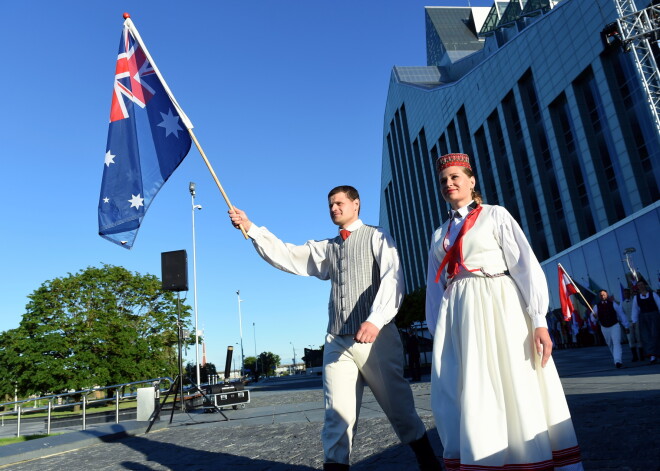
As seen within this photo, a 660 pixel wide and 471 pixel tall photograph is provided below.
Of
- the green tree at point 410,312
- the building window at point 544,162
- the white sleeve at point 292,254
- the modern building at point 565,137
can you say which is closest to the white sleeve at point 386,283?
the white sleeve at point 292,254

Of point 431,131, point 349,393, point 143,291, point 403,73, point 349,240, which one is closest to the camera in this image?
point 349,393

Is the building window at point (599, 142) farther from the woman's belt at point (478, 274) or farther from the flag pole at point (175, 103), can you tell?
the woman's belt at point (478, 274)

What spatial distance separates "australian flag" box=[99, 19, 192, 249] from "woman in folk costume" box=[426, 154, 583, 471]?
10.8 feet

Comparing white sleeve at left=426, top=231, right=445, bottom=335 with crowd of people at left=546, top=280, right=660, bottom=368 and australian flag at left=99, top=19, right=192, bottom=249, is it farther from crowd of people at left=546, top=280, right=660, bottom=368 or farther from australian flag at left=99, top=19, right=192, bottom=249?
crowd of people at left=546, top=280, right=660, bottom=368

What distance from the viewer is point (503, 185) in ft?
145

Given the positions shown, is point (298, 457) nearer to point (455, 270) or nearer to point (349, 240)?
point (349, 240)

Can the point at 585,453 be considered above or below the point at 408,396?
below

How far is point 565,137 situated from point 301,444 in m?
35.6

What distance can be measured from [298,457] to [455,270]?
2601mm

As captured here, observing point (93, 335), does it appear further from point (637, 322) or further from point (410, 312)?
point (637, 322)

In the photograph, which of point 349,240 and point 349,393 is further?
point 349,240

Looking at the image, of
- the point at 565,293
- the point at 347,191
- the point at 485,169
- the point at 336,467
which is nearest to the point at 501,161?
the point at 485,169

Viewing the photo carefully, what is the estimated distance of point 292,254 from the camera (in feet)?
12.7

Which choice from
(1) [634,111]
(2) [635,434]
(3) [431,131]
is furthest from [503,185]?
(2) [635,434]
